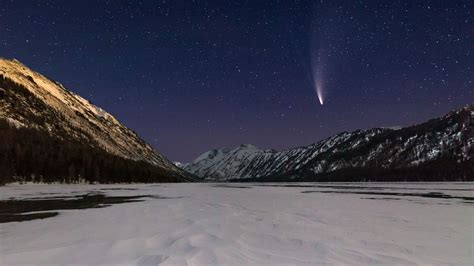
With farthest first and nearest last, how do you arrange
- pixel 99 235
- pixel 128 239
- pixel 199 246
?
pixel 99 235, pixel 128 239, pixel 199 246

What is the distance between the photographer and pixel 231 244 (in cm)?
1238

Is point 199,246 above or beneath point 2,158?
beneath

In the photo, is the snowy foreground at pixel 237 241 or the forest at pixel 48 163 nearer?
the snowy foreground at pixel 237 241

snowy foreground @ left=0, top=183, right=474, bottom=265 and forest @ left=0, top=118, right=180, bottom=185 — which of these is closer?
snowy foreground @ left=0, top=183, right=474, bottom=265

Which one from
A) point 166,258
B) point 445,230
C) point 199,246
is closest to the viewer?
point 166,258

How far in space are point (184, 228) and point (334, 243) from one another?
22.6ft

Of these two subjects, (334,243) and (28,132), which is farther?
(28,132)

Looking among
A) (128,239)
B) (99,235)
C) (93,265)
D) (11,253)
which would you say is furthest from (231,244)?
(11,253)

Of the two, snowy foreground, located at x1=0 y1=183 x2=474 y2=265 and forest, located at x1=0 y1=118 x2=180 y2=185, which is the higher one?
forest, located at x1=0 y1=118 x2=180 y2=185

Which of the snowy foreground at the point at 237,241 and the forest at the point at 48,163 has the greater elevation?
the forest at the point at 48,163

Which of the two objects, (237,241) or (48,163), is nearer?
(237,241)

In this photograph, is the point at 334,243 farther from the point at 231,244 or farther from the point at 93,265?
the point at 93,265

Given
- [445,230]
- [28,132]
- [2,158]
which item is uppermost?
[28,132]

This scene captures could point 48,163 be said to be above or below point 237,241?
above
